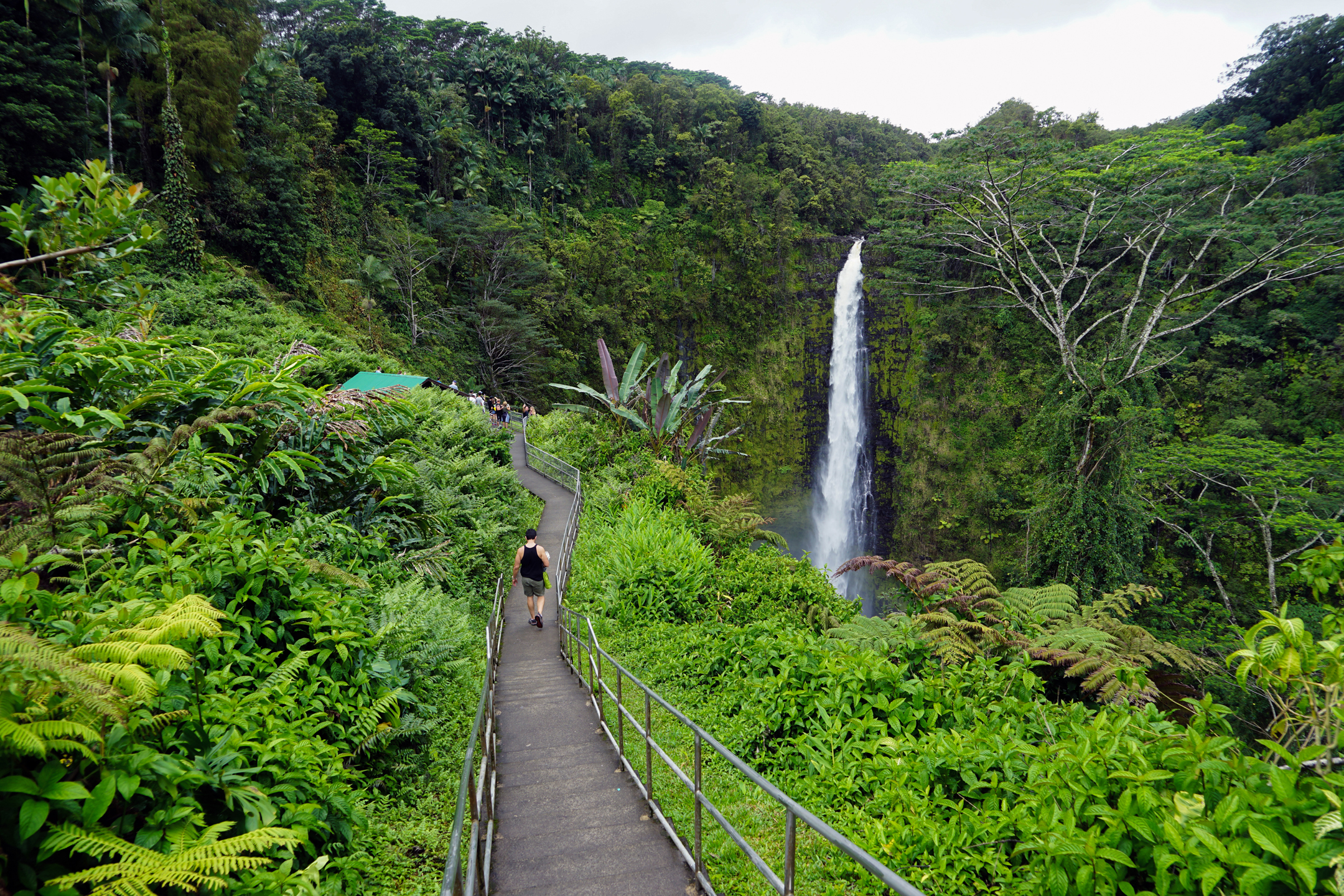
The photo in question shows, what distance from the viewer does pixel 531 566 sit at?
785cm

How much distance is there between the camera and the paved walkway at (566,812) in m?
3.06

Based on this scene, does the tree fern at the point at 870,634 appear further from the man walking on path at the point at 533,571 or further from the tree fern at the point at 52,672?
the tree fern at the point at 52,672

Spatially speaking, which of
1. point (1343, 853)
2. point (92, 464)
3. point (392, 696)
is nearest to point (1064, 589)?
point (1343, 853)

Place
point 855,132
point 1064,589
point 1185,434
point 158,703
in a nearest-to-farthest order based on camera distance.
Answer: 1. point 158,703
2. point 1064,589
3. point 1185,434
4. point 855,132

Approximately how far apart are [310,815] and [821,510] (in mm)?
27434

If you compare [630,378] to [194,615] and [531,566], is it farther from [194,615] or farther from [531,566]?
[194,615]

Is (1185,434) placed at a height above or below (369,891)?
above

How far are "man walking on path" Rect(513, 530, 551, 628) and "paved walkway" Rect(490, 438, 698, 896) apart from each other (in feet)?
5.28

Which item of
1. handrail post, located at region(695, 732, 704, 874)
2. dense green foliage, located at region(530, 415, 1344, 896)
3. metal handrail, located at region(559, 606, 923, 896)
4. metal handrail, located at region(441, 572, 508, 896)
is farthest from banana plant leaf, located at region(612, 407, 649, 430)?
handrail post, located at region(695, 732, 704, 874)

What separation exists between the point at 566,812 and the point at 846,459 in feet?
85.7

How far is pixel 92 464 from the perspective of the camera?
3449mm

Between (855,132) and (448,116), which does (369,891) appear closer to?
(448,116)

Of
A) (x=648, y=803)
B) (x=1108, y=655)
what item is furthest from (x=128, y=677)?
(x=1108, y=655)

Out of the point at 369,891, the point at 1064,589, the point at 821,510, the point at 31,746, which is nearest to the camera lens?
the point at 31,746
